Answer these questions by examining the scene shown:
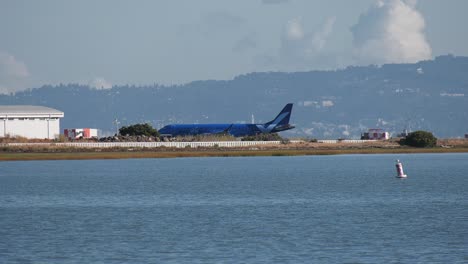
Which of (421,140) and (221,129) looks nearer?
(421,140)

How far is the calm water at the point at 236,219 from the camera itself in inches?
1666

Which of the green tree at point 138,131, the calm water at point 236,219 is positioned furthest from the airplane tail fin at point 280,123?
the calm water at point 236,219

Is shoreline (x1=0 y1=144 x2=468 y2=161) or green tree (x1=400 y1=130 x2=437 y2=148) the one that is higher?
green tree (x1=400 y1=130 x2=437 y2=148)

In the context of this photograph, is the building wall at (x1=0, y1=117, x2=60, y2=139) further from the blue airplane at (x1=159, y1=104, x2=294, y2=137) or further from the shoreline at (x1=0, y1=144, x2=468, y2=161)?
the shoreline at (x1=0, y1=144, x2=468, y2=161)

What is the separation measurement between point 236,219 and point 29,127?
12002 cm

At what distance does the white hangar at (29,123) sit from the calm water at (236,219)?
3097 inches

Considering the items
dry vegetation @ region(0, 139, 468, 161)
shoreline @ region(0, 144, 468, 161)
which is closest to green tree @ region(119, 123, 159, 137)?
dry vegetation @ region(0, 139, 468, 161)

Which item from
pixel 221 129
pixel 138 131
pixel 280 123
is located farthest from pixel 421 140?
pixel 138 131

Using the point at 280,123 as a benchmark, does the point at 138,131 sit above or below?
below

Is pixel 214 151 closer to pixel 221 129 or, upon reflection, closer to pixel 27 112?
pixel 221 129

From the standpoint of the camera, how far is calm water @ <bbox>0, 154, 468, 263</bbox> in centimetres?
4231

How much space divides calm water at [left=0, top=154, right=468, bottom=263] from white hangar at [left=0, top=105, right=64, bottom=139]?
78.7 metres

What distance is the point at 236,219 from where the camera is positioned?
54.3 meters

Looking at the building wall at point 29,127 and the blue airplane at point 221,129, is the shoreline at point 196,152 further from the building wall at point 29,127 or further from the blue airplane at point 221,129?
the building wall at point 29,127
